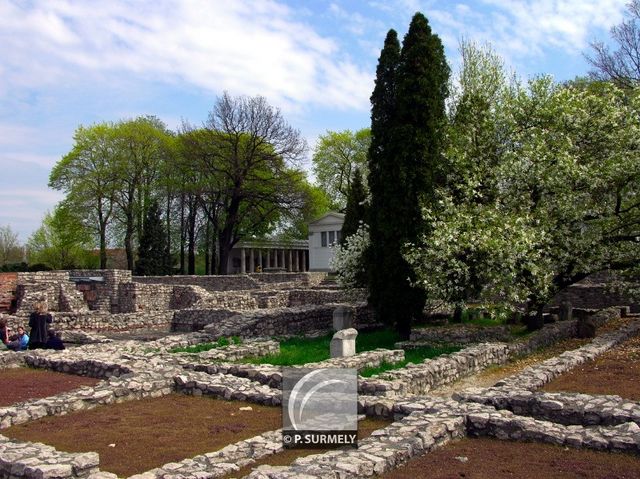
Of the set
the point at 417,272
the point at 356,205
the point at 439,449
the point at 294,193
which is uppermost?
the point at 294,193

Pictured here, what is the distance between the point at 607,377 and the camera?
1220 cm

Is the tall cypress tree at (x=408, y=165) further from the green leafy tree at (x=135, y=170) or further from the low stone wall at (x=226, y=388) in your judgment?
the green leafy tree at (x=135, y=170)

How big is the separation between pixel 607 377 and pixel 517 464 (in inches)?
241

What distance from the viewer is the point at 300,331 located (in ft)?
69.4

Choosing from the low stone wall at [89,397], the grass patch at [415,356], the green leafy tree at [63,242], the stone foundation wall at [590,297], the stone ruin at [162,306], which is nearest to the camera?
the low stone wall at [89,397]

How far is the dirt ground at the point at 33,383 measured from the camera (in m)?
11.3

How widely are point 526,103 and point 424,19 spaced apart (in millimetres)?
3966

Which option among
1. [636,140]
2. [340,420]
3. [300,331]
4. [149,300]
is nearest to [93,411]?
[340,420]

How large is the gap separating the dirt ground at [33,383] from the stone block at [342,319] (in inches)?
367

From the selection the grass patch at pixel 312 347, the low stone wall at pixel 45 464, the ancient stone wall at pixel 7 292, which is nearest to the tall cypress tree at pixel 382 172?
the grass patch at pixel 312 347

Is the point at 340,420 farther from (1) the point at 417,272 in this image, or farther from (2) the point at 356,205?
(2) the point at 356,205

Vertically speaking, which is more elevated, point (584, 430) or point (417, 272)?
point (417, 272)

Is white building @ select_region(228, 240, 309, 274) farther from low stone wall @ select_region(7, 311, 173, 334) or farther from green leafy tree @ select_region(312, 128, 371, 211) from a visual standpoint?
low stone wall @ select_region(7, 311, 173, 334)

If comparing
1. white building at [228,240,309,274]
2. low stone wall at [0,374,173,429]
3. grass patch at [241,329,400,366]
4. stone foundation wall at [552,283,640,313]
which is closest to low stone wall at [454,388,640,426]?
low stone wall at [0,374,173,429]
